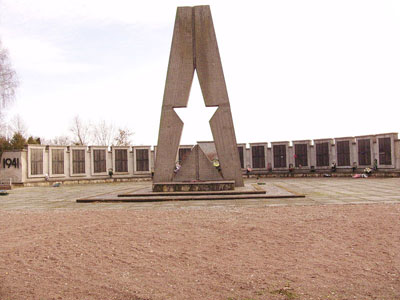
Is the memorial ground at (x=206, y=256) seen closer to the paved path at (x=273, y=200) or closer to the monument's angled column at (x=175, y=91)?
the paved path at (x=273, y=200)

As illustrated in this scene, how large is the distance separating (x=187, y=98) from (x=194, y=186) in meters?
3.79

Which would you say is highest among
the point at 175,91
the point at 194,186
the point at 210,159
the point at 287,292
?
the point at 175,91

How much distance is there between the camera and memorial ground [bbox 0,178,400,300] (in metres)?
3.94

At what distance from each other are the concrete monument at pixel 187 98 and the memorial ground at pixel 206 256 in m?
6.10

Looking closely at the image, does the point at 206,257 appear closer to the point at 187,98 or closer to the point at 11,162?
the point at 187,98

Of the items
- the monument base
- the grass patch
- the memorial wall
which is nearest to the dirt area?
the grass patch

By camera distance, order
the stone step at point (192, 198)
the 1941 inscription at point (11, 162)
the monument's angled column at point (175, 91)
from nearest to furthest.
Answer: the stone step at point (192, 198) → the monument's angled column at point (175, 91) → the 1941 inscription at point (11, 162)

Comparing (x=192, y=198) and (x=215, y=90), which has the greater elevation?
(x=215, y=90)

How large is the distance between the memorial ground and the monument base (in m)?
4.86

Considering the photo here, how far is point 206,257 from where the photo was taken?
510 centimetres

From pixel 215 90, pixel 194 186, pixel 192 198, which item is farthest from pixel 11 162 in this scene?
pixel 192 198

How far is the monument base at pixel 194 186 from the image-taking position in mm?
13547

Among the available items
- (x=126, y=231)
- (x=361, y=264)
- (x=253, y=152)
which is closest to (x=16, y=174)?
(x=253, y=152)

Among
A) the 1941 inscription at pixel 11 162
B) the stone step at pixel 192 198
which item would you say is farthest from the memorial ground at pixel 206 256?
the 1941 inscription at pixel 11 162
